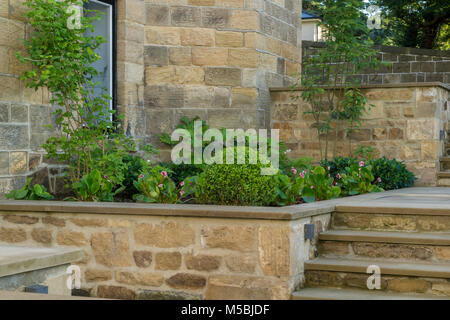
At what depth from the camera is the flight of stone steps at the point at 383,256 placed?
5.02 metres

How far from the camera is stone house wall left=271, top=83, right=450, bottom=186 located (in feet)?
29.9

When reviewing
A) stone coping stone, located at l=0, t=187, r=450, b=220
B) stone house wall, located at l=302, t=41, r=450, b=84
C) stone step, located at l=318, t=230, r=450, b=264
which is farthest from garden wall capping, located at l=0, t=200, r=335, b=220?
stone house wall, located at l=302, t=41, r=450, b=84

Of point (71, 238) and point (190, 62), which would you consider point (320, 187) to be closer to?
point (71, 238)

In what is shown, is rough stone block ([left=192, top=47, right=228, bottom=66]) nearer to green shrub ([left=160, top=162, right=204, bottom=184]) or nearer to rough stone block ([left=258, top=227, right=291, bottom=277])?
green shrub ([left=160, top=162, right=204, bottom=184])

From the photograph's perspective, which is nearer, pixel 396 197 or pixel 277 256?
pixel 277 256

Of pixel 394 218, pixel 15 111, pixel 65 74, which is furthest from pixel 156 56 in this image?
pixel 394 218

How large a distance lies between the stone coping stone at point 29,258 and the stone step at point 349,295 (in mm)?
1678

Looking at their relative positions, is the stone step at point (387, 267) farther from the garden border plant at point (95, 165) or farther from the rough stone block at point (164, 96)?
the rough stone block at point (164, 96)

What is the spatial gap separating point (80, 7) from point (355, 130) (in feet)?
13.6

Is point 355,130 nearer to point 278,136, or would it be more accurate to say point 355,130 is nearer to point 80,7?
point 278,136

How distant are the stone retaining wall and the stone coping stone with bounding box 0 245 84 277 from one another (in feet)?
3.58

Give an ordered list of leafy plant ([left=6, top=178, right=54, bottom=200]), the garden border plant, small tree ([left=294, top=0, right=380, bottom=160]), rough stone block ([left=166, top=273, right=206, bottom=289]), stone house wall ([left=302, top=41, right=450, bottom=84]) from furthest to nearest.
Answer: stone house wall ([left=302, top=41, right=450, bottom=84])
small tree ([left=294, top=0, right=380, bottom=160])
leafy plant ([left=6, top=178, right=54, bottom=200])
the garden border plant
rough stone block ([left=166, top=273, right=206, bottom=289])
